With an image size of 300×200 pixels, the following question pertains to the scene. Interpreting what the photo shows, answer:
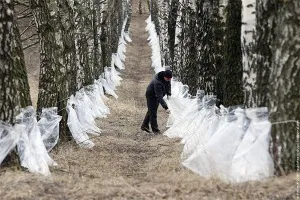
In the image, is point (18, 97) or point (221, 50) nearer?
point (18, 97)

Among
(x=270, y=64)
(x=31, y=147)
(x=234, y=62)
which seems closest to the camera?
(x=270, y=64)

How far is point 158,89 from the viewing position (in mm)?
12680

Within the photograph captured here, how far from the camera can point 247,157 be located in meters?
5.98

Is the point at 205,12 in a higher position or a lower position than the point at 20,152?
higher

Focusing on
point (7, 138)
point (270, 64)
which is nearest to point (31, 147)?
point (7, 138)

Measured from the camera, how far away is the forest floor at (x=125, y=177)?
17.9 ft

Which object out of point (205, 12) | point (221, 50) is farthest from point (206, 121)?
point (205, 12)

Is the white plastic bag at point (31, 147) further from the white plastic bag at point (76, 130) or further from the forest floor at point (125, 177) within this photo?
the white plastic bag at point (76, 130)

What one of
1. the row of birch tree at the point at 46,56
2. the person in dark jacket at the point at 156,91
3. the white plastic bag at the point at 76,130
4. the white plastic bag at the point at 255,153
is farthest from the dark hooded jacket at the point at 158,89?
the white plastic bag at the point at 255,153

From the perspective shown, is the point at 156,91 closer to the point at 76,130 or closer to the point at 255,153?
the point at 76,130

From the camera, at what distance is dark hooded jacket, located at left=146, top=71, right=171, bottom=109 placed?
12.6 meters

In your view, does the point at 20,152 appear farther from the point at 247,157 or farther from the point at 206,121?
the point at 206,121

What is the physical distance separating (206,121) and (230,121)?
2.15 m

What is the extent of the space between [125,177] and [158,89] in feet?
19.2
